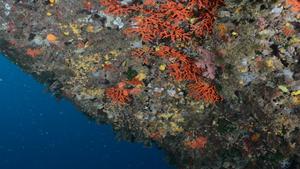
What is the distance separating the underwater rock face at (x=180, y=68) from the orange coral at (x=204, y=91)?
0.02 meters

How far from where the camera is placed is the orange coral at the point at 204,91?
770 cm

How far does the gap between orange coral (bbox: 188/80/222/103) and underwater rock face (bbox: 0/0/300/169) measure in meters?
0.02

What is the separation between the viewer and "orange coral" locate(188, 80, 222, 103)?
303 inches

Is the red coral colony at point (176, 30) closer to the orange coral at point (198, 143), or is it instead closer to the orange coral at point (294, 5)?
the orange coral at point (198, 143)

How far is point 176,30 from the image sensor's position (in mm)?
7906

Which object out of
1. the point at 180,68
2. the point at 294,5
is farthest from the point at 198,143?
the point at 294,5

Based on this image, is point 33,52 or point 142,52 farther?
point 33,52

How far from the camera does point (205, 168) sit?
8.14 m

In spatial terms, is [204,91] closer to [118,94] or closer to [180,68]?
[180,68]

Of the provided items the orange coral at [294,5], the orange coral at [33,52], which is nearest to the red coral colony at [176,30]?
→ the orange coral at [294,5]

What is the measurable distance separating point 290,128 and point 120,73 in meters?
3.94

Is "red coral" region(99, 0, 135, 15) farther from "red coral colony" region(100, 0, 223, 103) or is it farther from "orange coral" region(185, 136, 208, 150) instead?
"orange coral" region(185, 136, 208, 150)

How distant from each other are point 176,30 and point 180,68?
85cm

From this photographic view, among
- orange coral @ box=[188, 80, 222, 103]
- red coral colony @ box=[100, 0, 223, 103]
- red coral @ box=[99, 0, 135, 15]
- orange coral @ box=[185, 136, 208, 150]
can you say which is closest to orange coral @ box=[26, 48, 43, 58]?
red coral @ box=[99, 0, 135, 15]
